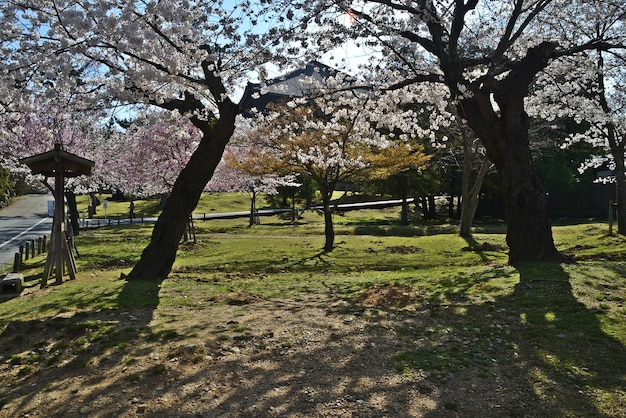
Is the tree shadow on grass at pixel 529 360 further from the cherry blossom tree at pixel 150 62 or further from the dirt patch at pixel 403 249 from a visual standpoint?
the dirt patch at pixel 403 249

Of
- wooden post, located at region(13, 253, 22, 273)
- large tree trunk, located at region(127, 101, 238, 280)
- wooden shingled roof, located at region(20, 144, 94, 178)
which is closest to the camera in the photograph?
large tree trunk, located at region(127, 101, 238, 280)

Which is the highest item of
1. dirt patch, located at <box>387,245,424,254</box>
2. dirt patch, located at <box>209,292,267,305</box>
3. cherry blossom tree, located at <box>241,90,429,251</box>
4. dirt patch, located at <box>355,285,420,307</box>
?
cherry blossom tree, located at <box>241,90,429,251</box>

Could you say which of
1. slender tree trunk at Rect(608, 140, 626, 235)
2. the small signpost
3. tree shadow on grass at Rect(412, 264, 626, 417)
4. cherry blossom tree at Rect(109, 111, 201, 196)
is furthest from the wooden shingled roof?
slender tree trunk at Rect(608, 140, 626, 235)

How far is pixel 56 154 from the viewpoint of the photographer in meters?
9.45

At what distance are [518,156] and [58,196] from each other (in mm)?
8249

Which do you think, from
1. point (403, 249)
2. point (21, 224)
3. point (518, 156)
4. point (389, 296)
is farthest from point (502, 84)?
point (21, 224)

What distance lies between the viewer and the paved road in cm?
1836

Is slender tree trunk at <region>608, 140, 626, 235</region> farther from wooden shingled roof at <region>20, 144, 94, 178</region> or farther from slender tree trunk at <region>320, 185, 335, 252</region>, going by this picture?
wooden shingled roof at <region>20, 144, 94, 178</region>

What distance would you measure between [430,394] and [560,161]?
28.3 meters

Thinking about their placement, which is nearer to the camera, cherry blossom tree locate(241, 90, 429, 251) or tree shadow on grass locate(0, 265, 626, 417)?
tree shadow on grass locate(0, 265, 626, 417)

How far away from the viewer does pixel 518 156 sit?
28.2ft

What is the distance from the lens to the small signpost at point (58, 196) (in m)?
9.27

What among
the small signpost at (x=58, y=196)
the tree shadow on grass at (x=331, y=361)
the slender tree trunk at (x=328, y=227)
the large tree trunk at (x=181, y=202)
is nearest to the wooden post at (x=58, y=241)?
the small signpost at (x=58, y=196)

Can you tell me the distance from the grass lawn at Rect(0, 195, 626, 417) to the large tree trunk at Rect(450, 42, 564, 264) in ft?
1.89
